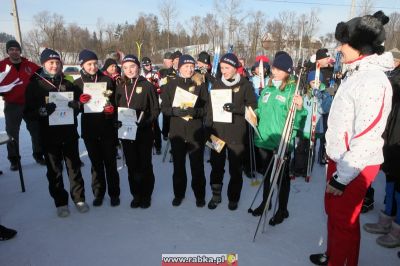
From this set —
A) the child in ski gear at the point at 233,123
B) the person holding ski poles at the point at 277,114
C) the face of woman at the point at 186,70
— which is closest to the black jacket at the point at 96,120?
the face of woman at the point at 186,70

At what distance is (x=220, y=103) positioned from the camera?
3.72 meters

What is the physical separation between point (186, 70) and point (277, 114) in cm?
129

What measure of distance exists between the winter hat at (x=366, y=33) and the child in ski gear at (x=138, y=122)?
8.09ft

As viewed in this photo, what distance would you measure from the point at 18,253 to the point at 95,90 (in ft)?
6.55

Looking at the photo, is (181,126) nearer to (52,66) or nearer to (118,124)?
(118,124)

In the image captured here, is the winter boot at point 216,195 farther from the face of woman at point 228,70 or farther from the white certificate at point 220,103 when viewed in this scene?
the face of woman at point 228,70

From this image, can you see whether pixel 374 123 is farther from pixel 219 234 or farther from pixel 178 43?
pixel 178 43

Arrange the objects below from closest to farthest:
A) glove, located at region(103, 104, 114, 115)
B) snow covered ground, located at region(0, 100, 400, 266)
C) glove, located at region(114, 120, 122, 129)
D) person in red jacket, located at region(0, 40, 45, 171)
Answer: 1. snow covered ground, located at region(0, 100, 400, 266)
2. glove, located at region(103, 104, 114, 115)
3. glove, located at region(114, 120, 122, 129)
4. person in red jacket, located at region(0, 40, 45, 171)

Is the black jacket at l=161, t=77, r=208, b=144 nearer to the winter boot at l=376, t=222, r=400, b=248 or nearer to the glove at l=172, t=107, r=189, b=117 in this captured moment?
the glove at l=172, t=107, r=189, b=117

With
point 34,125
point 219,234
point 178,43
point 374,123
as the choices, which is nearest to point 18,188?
point 34,125

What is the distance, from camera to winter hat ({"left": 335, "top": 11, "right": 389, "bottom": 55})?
81.1 inches

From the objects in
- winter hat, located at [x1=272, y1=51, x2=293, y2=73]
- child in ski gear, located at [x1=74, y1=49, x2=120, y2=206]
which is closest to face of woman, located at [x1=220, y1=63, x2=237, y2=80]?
winter hat, located at [x1=272, y1=51, x2=293, y2=73]

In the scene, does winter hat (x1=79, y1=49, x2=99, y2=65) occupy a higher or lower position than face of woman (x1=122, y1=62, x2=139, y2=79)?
higher

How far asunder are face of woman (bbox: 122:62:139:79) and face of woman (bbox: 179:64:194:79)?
23.2 inches
